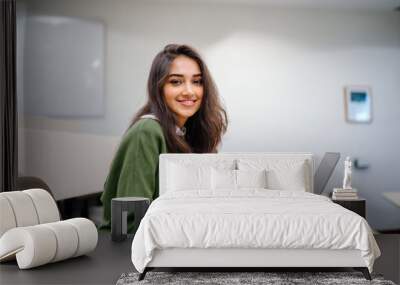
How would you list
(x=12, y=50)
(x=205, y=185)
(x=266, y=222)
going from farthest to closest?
(x=12, y=50), (x=205, y=185), (x=266, y=222)

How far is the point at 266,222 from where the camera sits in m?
4.33

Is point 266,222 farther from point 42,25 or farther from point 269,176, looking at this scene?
point 42,25

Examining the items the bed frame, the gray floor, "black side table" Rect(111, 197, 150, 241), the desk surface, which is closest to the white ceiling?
"black side table" Rect(111, 197, 150, 241)

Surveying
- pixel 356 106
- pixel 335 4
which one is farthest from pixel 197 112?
pixel 335 4

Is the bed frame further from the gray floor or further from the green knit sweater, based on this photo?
the green knit sweater

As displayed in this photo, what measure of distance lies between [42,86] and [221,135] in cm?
208

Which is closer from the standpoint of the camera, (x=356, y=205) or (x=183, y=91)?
(x=356, y=205)

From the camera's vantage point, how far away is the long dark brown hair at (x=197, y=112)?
668cm

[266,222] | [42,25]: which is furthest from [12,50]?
[266,222]

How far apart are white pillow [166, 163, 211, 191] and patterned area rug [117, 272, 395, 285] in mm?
1377

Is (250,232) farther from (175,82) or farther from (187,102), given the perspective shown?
(175,82)

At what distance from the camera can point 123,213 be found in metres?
5.93

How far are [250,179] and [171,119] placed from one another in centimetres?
133

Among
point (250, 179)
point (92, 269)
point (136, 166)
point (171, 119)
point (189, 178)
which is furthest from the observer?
point (171, 119)
